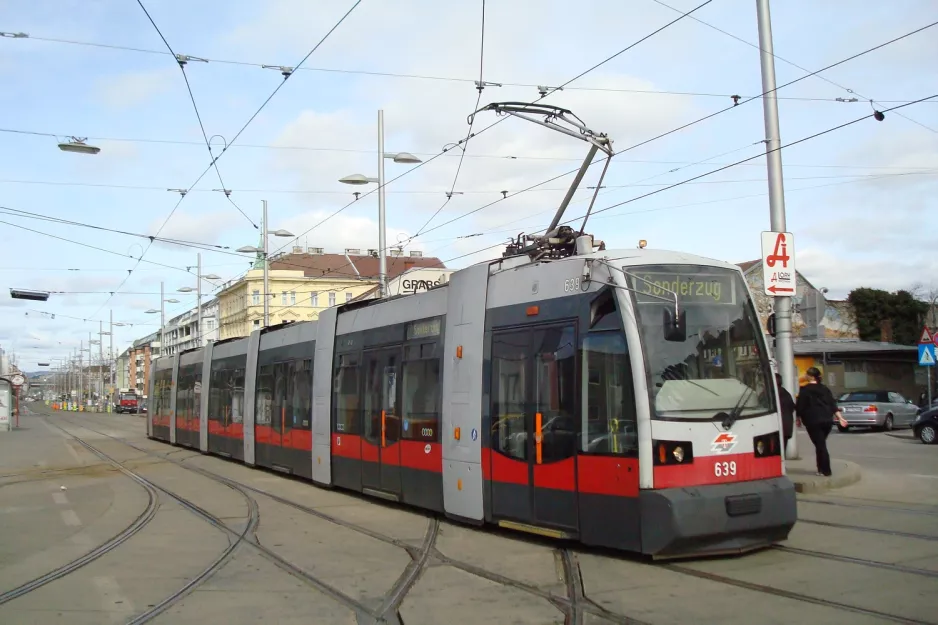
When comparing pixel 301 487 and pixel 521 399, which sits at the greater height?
pixel 521 399

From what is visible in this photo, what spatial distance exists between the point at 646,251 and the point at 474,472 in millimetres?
3407

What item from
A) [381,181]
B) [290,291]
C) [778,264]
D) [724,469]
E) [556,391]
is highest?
[290,291]

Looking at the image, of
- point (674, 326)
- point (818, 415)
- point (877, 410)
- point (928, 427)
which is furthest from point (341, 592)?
point (877, 410)

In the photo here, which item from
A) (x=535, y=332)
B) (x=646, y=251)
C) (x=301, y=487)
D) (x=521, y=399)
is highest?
(x=646, y=251)

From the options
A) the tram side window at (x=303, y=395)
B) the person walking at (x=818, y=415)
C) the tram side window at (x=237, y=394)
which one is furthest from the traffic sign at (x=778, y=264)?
the tram side window at (x=237, y=394)

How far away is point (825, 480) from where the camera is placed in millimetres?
12242

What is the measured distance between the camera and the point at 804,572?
7.21m

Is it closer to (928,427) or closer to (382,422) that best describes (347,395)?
(382,422)

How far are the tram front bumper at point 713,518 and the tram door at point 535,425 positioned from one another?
1054 mm

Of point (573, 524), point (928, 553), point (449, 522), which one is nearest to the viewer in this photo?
point (928, 553)

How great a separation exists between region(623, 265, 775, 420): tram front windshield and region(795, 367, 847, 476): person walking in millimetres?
4698

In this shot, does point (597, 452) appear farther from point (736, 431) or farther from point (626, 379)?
point (736, 431)

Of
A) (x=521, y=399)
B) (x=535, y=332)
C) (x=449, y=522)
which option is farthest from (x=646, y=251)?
(x=449, y=522)

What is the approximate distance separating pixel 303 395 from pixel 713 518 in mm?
10509
